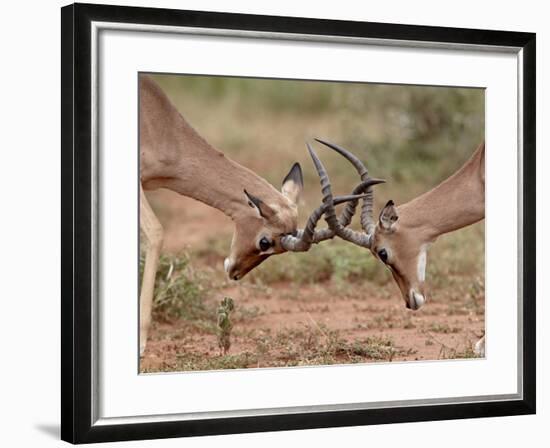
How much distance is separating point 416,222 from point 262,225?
3.19 feet

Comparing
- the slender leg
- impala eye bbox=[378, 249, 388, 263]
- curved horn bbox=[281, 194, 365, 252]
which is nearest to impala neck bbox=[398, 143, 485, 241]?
impala eye bbox=[378, 249, 388, 263]

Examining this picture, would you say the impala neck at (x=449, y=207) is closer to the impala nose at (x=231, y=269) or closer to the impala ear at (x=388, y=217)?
the impala ear at (x=388, y=217)

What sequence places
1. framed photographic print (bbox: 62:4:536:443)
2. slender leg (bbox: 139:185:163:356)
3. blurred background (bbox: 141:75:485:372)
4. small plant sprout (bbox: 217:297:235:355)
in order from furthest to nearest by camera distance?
blurred background (bbox: 141:75:485:372), small plant sprout (bbox: 217:297:235:355), slender leg (bbox: 139:185:163:356), framed photographic print (bbox: 62:4:536:443)

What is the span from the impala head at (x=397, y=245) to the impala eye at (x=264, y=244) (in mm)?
538

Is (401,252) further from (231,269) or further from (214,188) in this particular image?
(214,188)

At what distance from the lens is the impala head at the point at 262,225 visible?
6.96m

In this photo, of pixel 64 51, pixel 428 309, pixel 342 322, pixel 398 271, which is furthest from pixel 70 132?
pixel 428 309

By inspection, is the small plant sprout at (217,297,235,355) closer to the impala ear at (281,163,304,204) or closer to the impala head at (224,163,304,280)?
the impala head at (224,163,304,280)

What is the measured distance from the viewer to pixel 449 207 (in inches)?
286

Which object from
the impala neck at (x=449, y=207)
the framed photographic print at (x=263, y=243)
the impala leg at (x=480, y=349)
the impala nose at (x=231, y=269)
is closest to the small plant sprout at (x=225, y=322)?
the framed photographic print at (x=263, y=243)

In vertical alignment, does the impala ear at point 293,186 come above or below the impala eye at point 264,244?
above

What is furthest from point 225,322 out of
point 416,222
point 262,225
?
point 416,222

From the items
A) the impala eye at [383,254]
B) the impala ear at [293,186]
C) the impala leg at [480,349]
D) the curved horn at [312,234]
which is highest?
the impala ear at [293,186]

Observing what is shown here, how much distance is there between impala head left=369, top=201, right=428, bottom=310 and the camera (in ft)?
22.8
